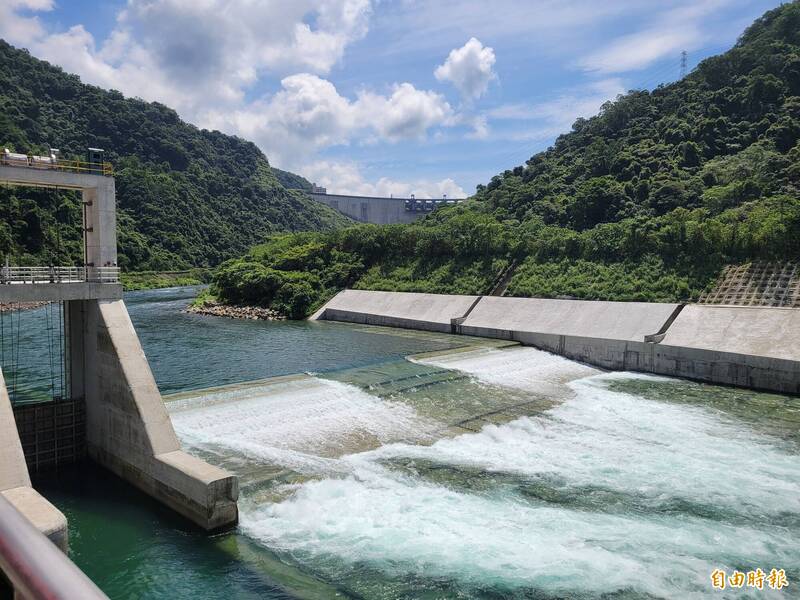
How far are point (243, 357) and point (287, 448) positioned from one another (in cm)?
1220

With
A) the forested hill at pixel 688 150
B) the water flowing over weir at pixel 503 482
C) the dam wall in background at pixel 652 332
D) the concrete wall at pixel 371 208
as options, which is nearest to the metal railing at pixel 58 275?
the water flowing over weir at pixel 503 482

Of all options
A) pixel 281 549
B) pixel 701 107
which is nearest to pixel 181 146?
pixel 701 107

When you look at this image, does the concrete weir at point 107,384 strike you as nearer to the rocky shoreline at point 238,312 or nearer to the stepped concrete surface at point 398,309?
the stepped concrete surface at point 398,309

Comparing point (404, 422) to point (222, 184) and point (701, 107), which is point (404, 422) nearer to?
point (701, 107)

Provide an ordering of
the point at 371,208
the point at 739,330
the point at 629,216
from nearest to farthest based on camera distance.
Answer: the point at 739,330, the point at 629,216, the point at 371,208

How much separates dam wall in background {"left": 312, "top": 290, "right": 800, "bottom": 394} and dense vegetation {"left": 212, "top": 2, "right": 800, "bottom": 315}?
141 inches

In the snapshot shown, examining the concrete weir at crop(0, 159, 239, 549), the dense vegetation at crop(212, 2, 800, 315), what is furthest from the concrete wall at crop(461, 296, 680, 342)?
the concrete weir at crop(0, 159, 239, 549)

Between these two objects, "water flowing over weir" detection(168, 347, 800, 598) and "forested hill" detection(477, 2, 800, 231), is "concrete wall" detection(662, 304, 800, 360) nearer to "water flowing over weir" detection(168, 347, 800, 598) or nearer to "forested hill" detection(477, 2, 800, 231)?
"water flowing over weir" detection(168, 347, 800, 598)

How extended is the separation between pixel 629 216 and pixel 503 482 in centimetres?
4062

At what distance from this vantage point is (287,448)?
43.4 feet

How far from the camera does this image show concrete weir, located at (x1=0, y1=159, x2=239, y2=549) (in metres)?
9.52

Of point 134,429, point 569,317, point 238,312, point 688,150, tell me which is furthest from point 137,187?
point 134,429

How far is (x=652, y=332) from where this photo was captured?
24.5 meters

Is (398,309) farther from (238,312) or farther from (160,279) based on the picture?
(160,279)
